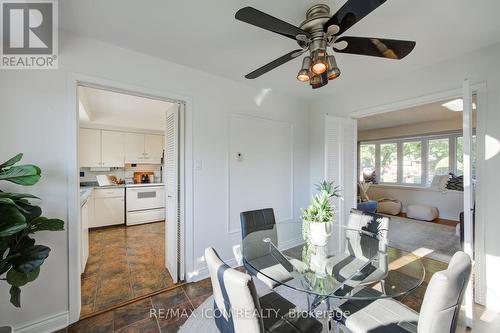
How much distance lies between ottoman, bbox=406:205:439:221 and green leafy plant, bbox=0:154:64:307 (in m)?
6.65

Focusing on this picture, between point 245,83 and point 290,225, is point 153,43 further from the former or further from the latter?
point 290,225

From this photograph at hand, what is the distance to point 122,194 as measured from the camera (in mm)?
4918

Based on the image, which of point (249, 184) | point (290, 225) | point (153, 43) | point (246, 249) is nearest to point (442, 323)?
point (246, 249)

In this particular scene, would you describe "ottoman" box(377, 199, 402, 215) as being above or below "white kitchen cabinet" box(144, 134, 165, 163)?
below

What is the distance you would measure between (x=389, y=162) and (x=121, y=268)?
7.12 metres

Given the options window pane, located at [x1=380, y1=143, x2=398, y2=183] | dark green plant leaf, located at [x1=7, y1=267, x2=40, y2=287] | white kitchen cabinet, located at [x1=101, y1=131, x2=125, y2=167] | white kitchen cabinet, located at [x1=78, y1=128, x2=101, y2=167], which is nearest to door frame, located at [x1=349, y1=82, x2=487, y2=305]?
dark green plant leaf, located at [x1=7, y1=267, x2=40, y2=287]

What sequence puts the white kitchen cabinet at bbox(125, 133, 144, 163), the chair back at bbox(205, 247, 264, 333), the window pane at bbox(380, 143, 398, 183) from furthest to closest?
the window pane at bbox(380, 143, 398, 183)
the white kitchen cabinet at bbox(125, 133, 144, 163)
the chair back at bbox(205, 247, 264, 333)

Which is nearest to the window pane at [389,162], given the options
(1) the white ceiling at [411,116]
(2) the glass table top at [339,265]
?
(1) the white ceiling at [411,116]

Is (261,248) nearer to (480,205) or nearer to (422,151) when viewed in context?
(480,205)

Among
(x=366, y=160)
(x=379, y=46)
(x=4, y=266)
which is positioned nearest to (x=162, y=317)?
(x=4, y=266)

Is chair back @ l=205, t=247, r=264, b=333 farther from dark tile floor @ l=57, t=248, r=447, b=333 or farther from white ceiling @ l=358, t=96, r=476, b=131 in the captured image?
white ceiling @ l=358, t=96, r=476, b=131

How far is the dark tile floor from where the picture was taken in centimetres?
180

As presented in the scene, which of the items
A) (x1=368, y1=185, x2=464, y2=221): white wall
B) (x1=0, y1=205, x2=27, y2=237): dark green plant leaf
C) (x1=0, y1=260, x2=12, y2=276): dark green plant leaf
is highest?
(x1=0, y1=205, x2=27, y2=237): dark green plant leaf

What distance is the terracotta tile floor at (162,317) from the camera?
181 centimetres
